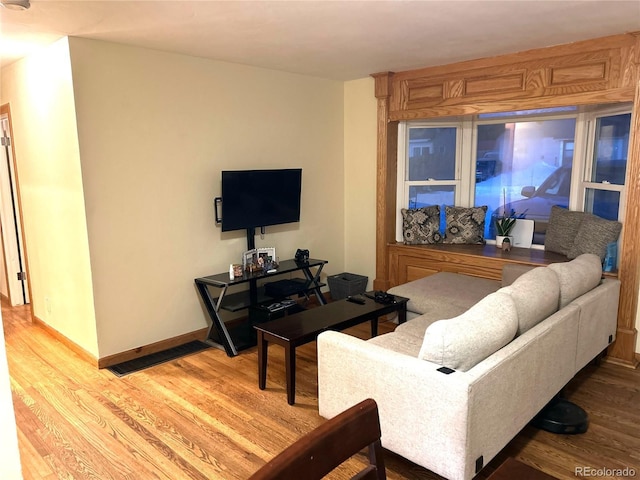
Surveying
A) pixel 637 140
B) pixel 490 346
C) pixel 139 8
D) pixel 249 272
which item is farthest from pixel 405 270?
pixel 139 8

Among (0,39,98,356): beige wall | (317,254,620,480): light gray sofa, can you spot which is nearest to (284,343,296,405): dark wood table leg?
(317,254,620,480): light gray sofa

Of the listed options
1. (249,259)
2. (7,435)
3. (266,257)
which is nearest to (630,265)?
(266,257)

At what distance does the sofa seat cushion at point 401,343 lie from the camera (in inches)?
109

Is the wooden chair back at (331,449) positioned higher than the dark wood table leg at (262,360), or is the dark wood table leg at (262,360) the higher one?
the wooden chair back at (331,449)

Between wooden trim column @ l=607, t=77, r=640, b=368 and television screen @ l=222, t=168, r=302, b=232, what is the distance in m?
2.69

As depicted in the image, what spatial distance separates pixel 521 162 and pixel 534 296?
2.60m

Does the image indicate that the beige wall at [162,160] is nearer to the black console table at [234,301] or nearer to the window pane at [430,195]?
the black console table at [234,301]

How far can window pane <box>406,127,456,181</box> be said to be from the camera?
5.12 metres

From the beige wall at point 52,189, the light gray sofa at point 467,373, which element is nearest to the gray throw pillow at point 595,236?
the light gray sofa at point 467,373

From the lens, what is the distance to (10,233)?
4949 millimetres

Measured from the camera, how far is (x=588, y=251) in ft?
12.3

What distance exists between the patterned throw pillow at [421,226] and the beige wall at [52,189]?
300 centimetres

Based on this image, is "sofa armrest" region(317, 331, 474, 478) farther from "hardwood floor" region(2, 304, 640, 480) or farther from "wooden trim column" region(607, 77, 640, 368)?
"wooden trim column" region(607, 77, 640, 368)

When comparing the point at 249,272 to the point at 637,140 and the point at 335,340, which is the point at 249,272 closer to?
the point at 335,340
